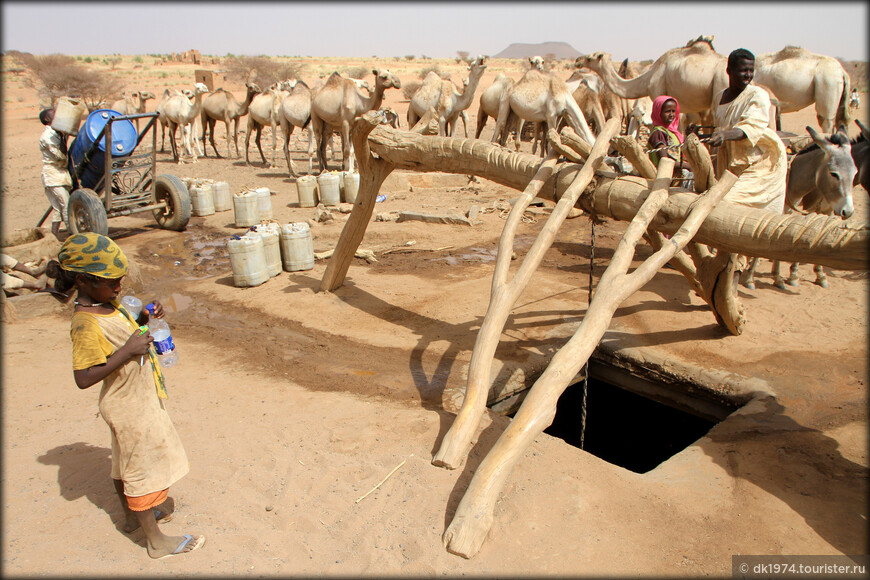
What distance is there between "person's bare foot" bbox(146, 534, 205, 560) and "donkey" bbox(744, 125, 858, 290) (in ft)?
16.2

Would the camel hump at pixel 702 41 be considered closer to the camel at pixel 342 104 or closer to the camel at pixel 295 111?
the camel at pixel 342 104

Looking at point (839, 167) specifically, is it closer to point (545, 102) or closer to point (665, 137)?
point (665, 137)

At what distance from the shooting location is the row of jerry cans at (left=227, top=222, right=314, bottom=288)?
6.89 meters

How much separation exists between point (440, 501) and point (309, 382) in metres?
1.96

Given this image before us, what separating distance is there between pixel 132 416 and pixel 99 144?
7.06m

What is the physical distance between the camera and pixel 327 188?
10.8 metres

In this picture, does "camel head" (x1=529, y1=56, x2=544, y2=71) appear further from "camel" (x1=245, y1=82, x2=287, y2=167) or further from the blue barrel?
the blue barrel

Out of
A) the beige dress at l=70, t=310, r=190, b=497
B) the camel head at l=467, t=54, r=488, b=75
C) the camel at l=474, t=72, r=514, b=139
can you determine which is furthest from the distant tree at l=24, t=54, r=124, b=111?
the beige dress at l=70, t=310, r=190, b=497

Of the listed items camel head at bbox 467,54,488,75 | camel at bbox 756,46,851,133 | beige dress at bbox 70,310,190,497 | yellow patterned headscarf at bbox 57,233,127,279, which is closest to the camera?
yellow patterned headscarf at bbox 57,233,127,279

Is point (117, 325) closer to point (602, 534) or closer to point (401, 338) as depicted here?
point (602, 534)

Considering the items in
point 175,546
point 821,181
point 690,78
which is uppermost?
point 690,78

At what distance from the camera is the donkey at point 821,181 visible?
4.48m

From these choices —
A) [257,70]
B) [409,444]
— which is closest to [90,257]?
[409,444]

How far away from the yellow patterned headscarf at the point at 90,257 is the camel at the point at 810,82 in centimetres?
1006
